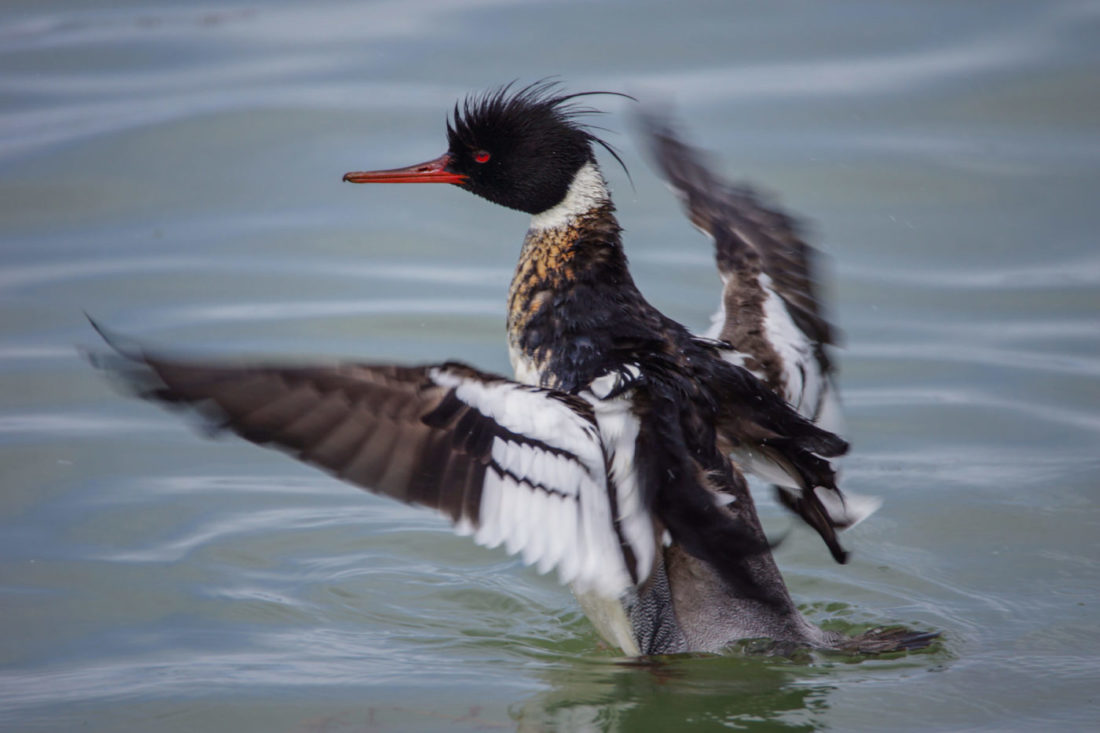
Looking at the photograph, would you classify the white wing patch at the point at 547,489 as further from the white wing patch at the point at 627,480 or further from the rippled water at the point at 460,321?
the rippled water at the point at 460,321

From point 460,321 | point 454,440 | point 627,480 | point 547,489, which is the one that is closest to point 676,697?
point 627,480

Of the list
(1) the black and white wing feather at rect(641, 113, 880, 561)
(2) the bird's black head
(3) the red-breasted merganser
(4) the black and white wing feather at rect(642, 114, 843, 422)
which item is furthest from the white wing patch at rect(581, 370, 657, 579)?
(2) the bird's black head

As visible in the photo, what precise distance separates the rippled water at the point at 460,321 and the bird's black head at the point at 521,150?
1.56 metres

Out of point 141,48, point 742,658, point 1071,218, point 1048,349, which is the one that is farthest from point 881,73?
point 742,658

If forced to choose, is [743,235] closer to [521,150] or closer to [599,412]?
[521,150]

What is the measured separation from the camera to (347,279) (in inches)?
339

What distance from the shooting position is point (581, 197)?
5742 mm

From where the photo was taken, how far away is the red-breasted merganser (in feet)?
14.0

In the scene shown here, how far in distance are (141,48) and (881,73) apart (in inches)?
234

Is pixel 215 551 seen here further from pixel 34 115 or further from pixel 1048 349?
pixel 34 115

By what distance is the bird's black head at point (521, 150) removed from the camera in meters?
5.75

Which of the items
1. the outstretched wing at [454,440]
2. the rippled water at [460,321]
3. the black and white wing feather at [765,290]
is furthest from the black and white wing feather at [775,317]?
the outstretched wing at [454,440]

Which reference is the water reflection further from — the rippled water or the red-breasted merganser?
the red-breasted merganser

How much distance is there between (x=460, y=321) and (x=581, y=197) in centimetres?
249
